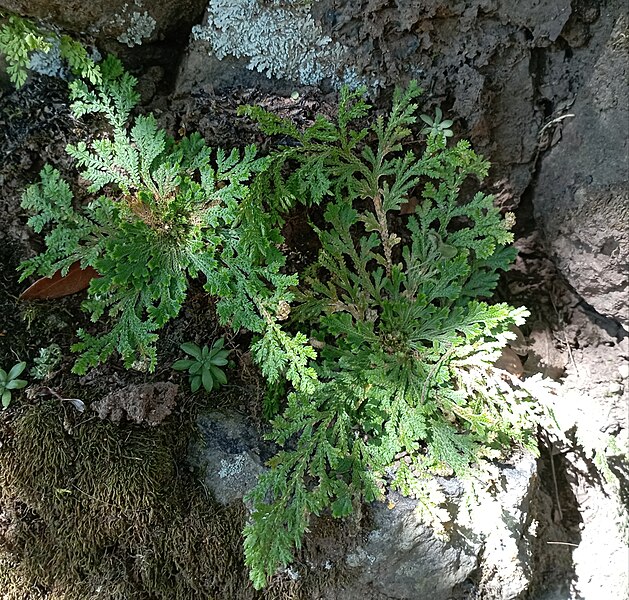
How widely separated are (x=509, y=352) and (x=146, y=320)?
1937 mm

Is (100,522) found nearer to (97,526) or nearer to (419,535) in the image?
(97,526)

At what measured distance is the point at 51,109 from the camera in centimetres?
269

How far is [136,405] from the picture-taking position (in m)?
2.54

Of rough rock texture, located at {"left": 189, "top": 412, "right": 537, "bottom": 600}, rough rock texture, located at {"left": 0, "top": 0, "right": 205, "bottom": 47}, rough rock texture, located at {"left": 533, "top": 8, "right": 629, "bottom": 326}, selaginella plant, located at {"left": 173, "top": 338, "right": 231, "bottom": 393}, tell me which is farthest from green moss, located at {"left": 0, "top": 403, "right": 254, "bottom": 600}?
rough rock texture, located at {"left": 533, "top": 8, "right": 629, "bottom": 326}

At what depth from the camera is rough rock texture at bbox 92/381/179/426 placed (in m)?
2.54

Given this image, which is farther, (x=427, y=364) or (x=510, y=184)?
(x=510, y=184)

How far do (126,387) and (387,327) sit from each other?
1277 millimetres

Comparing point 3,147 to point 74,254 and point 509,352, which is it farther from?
point 509,352

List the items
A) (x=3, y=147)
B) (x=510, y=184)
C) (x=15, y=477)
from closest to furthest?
(x=15, y=477)
(x=3, y=147)
(x=510, y=184)

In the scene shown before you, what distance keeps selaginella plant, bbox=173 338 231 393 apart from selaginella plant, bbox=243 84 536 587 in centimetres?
36

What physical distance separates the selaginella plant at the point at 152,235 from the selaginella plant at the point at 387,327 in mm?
201

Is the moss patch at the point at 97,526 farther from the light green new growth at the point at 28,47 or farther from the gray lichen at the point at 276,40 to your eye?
the gray lichen at the point at 276,40

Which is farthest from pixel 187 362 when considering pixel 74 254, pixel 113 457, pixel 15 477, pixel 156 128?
pixel 156 128

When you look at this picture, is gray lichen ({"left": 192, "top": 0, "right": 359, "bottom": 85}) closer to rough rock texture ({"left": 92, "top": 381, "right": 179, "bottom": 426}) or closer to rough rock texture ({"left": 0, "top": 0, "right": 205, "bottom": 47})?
rough rock texture ({"left": 0, "top": 0, "right": 205, "bottom": 47})
